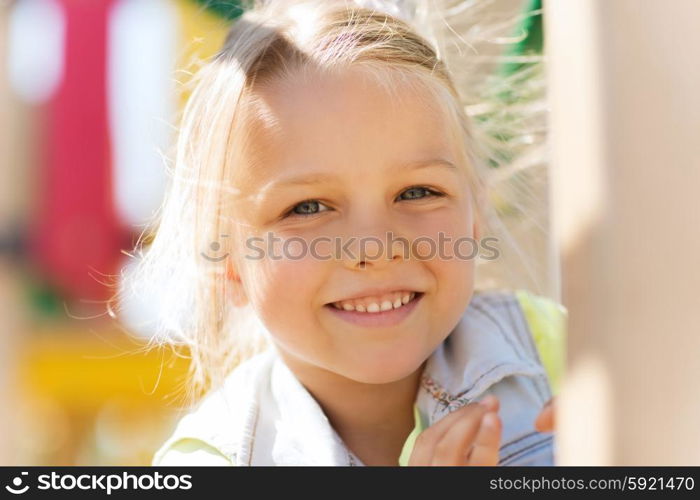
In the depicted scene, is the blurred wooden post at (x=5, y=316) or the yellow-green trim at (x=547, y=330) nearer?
the blurred wooden post at (x=5, y=316)

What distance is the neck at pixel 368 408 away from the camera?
3.02 ft

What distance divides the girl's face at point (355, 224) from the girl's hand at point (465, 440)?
0.27 ft

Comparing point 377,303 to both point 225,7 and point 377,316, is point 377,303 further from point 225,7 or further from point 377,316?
point 225,7

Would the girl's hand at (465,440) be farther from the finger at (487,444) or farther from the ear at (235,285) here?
the ear at (235,285)

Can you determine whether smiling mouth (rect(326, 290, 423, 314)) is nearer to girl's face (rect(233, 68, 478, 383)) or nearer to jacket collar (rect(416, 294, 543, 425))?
girl's face (rect(233, 68, 478, 383))

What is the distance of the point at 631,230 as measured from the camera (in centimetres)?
46

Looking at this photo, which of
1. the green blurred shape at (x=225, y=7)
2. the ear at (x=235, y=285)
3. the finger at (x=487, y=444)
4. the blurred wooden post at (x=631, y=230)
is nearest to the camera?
the blurred wooden post at (x=631, y=230)

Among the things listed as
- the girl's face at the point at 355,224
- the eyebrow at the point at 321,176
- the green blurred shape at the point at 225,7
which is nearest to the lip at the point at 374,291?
the girl's face at the point at 355,224

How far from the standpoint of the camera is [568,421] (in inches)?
18.7

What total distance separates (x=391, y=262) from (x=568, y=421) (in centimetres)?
Answer: 34

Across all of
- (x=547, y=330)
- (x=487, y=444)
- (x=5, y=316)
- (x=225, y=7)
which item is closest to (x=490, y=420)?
(x=487, y=444)

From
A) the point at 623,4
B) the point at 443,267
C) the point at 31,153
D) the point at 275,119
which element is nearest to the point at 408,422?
the point at 443,267

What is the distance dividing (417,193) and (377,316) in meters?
0.13

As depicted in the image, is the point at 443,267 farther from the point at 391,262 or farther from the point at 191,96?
the point at 191,96
